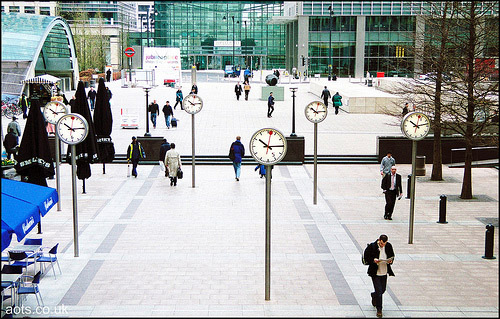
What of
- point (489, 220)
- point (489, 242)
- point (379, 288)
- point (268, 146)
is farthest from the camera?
point (489, 220)

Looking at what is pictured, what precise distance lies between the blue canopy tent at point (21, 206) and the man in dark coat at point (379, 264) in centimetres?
562

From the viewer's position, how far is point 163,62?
57.1 meters

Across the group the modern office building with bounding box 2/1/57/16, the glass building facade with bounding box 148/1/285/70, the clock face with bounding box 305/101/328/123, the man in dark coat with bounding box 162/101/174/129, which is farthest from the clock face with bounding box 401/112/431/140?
the glass building facade with bounding box 148/1/285/70

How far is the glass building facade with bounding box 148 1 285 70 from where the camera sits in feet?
342

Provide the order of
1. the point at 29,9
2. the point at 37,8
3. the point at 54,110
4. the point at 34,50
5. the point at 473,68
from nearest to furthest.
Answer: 1. the point at 473,68
2. the point at 54,110
3. the point at 34,50
4. the point at 29,9
5. the point at 37,8

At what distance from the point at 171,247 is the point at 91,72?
2204 inches

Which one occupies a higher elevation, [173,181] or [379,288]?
[173,181]

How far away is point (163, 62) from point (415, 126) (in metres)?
44.9

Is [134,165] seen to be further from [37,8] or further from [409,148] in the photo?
[37,8]

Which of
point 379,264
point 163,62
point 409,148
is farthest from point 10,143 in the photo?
point 163,62

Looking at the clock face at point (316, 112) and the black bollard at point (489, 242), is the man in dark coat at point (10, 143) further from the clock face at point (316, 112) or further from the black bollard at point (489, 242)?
the black bollard at point (489, 242)

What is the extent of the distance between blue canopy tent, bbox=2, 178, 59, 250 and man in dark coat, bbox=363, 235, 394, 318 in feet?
18.4

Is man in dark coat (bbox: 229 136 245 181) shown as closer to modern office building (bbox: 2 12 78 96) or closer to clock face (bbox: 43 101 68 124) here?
clock face (bbox: 43 101 68 124)

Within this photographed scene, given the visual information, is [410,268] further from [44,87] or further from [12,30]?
[12,30]
